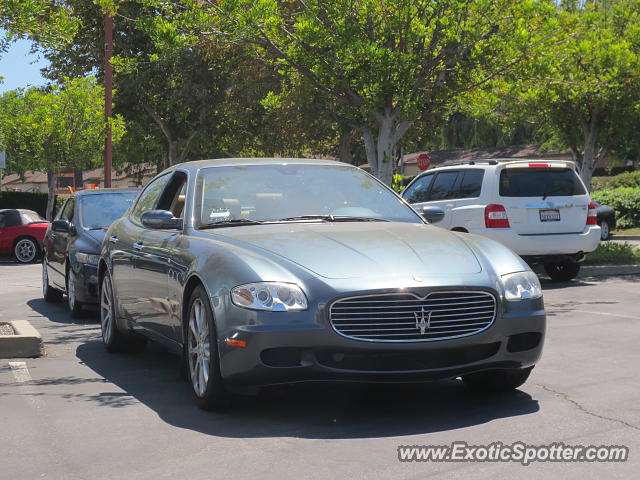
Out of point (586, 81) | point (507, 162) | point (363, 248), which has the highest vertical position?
point (586, 81)

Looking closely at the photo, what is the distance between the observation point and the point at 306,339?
572 centimetres

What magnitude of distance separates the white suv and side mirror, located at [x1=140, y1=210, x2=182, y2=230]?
8201mm

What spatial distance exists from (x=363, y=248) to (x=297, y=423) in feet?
3.72

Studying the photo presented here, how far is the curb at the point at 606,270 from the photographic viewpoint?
54.6ft

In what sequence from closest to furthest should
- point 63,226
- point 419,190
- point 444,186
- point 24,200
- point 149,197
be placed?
point 149,197
point 63,226
point 444,186
point 419,190
point 24,200

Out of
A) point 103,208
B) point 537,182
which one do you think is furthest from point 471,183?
point 103,208

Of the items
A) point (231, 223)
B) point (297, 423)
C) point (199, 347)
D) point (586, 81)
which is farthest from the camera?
point (586, 81)

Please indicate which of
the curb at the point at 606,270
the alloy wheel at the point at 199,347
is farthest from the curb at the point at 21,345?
the curb at the point at 606,270

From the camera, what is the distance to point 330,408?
631 cm

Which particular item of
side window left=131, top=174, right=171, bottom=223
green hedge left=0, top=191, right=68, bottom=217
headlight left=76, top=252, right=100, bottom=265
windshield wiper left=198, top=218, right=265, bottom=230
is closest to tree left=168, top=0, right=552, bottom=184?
headlight left=76, top=252, right=100, bottom=265

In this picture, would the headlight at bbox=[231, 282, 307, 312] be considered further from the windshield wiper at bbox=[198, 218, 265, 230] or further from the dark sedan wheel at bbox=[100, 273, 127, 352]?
the dark sedan wheel at bbox=[100, 273, 127, 352]

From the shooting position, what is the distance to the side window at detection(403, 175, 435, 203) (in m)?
16.4

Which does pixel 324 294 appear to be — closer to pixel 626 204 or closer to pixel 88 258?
pixel 88 258

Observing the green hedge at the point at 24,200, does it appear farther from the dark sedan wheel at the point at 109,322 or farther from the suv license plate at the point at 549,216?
the dark sedan wheel at the point at 109,322
